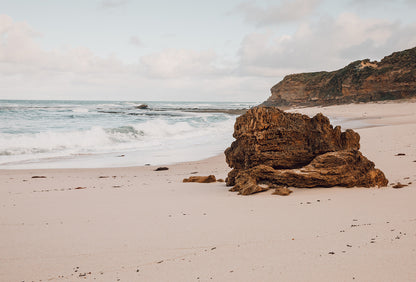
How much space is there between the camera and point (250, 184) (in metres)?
6.23

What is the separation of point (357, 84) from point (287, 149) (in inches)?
1950

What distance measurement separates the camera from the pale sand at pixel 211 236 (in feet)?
9.56

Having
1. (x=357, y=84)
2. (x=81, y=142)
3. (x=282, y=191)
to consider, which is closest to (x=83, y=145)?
(x=81, y=142)

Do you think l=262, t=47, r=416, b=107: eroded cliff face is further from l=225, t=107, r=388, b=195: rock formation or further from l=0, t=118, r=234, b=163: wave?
l=225, t=107, r=388, b=195: rock formation

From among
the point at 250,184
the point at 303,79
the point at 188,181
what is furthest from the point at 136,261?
the point at 303,79

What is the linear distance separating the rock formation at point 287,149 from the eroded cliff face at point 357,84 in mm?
43713

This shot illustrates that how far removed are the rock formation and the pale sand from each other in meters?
0.41

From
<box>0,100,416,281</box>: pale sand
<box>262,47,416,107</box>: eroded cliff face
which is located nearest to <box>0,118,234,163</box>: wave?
<box>0,100,416,281</box>: pale sand

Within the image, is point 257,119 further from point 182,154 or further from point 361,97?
point 361,97

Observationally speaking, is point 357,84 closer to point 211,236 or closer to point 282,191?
point 282,191

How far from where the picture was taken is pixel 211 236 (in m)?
3.85

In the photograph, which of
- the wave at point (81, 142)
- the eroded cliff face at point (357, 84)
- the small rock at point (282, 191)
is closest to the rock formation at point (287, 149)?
the small rock at point (282, 191)

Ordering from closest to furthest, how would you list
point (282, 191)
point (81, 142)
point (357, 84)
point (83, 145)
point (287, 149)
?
point (282, 191) < point (287, 149) < point (83, 145) < point (81, 142) < point (357, 84)

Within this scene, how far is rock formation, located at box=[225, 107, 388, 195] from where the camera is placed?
20.4ft
